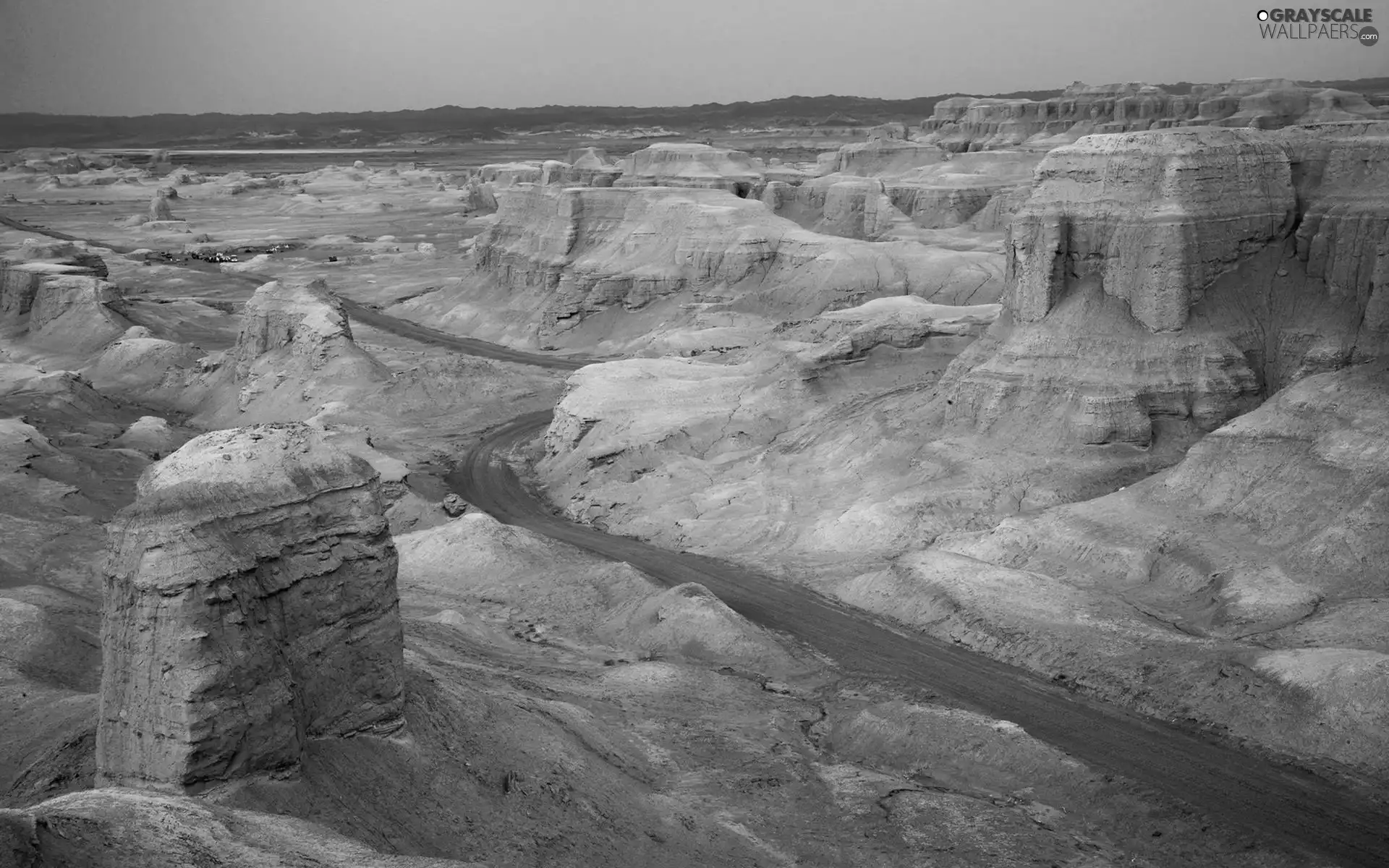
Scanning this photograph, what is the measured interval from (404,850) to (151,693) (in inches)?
172

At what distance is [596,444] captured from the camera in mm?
52094

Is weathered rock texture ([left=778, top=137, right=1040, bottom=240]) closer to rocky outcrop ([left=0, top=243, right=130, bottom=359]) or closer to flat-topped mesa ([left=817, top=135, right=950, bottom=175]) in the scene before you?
flat-topped mesa ([left=817, top=135, right=950, bottom=175])

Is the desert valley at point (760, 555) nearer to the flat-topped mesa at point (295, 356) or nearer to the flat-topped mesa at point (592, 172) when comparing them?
the flat-topped mesa at point (295, 356)

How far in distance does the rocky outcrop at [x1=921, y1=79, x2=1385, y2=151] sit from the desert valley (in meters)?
47.8

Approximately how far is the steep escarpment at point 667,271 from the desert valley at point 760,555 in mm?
406

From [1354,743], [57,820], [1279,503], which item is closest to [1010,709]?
[1354,743]

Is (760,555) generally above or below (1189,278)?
below

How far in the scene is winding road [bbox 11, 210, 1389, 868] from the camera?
2312cm

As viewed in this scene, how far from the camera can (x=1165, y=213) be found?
39.7m

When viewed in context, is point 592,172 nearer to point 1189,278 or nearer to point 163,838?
point 1189,278

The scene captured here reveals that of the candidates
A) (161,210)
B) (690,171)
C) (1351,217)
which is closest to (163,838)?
(1351,217)

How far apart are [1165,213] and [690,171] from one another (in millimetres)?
64737

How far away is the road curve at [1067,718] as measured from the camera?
23.1 m

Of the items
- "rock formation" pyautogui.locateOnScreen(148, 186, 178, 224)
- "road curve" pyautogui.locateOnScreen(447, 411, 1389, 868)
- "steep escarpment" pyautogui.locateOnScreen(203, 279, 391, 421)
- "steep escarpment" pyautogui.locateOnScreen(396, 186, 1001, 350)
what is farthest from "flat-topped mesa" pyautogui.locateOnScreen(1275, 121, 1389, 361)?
"rock formation" pyautogui.locateOnScreen(148, 186, 178, 224)
